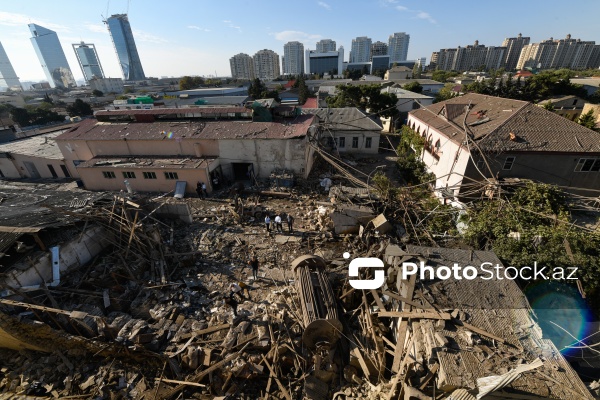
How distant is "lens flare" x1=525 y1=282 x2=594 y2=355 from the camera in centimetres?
712

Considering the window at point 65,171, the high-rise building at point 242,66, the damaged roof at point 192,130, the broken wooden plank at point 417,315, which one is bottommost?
the window at point 65,171

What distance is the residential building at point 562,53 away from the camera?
11456cm

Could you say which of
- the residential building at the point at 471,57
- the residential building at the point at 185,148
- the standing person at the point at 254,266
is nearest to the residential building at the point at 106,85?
the residential building at the point at 185,148

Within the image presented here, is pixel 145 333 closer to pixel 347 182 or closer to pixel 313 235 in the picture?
pixel 313 235

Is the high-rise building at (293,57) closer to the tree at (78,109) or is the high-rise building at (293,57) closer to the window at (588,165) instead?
the tree at (78,109)

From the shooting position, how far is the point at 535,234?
9867 millimetres

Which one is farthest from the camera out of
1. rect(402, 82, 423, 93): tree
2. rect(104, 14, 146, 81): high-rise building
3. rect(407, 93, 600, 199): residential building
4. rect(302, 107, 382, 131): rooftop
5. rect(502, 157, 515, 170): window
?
rect(104, 14, 146, 81): high-rise building

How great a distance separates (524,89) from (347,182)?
1206 inches

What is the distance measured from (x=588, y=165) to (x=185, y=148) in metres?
25.0

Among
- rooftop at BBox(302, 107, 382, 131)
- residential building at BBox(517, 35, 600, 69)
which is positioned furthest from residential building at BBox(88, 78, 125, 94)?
residential building at BBox(517, 35, 600, 69)

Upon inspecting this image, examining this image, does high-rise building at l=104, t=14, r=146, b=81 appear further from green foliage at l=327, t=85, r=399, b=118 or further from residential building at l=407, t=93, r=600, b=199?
residential building at l=407, t=93, r=600, b=199

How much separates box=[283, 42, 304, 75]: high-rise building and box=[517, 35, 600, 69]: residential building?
116 meters

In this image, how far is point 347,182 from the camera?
19.8 meters

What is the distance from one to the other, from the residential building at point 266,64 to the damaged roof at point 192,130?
446ft
